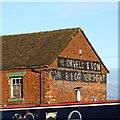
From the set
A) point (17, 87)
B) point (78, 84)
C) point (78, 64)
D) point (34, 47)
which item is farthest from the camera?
point (34, 47)

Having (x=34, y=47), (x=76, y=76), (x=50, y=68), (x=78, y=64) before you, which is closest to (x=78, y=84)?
(x=76, y=76)

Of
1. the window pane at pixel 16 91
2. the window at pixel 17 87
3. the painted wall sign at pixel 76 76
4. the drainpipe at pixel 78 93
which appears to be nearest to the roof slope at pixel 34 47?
the window at pixel 17 87

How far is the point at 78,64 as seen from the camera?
1913 inches

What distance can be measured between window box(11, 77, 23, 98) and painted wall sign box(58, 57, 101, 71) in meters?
4.02

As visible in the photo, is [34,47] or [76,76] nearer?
[76,76]

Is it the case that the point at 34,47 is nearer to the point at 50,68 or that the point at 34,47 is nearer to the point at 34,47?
the point at 34,47

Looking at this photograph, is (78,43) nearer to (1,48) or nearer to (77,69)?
(77,69)

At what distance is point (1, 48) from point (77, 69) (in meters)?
8.22

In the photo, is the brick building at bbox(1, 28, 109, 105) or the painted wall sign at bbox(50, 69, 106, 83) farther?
the painted wall sign at bbox(50, 69, 106, 83)

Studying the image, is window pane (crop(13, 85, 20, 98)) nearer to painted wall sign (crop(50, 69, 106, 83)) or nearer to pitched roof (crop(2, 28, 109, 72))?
pitched roof (crop(2, 28, 109, 72))

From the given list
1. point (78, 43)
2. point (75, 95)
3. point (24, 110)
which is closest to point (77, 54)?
point (78, 43)

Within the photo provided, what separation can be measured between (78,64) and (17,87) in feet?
21.4

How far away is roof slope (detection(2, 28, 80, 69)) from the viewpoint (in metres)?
46.1

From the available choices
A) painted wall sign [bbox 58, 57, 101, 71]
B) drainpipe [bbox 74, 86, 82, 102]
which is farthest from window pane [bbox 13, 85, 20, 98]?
drainpipe [bbox 74, 86, 82, 102]
